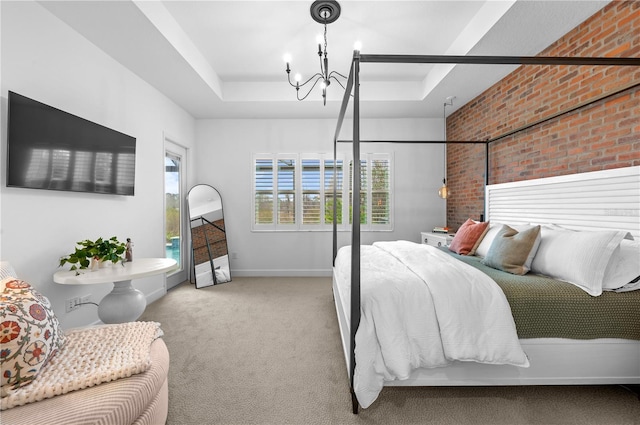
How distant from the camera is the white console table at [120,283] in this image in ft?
7.04

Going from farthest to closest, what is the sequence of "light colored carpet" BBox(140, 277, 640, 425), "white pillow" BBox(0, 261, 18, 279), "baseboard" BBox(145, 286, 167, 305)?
A: 1. "baseboard" BBox(145, 286, 167, 305)
2. "light colored carpet" BBox(140, 277, 640, 425)
3. "white pillow" BBox(0, 261, 18, 279)

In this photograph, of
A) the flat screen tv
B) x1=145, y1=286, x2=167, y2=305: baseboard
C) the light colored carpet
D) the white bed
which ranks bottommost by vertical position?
the light colored carpet

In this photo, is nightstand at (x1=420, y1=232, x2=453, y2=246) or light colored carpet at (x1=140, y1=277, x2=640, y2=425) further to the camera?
nightstand at (x1=420, y1=232, x2=453, y2=246)

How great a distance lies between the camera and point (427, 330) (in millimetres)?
1670

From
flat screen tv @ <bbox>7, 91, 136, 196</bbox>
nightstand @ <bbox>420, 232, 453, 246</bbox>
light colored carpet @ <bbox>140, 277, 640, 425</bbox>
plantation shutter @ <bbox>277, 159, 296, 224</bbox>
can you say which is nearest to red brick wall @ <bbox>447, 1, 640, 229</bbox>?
nightstand @ <bbox>420, 232, 453, 246</bbox>

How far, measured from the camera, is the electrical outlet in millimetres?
2467

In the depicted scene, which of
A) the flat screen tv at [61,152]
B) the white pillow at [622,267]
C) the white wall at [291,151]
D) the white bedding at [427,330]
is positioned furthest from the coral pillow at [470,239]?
the flat screen tv at [61,152]

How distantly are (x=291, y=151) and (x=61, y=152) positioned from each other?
3.15 m

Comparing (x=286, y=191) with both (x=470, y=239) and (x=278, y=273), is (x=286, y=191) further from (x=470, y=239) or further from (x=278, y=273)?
(x=470, y=239)

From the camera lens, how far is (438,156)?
16.4 feet

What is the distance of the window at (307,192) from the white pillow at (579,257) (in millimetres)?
2901

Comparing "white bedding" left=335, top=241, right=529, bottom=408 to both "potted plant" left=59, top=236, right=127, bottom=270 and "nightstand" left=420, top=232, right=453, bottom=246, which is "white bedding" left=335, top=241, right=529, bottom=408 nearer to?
"potted plant" left=59, top=236, right=127, bottom=270

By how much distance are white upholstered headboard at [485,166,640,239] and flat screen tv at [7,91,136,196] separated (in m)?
4.06

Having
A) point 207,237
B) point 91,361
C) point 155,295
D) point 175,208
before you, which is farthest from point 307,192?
point 91,361
